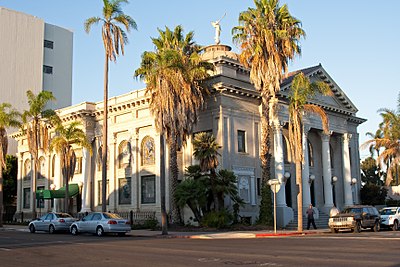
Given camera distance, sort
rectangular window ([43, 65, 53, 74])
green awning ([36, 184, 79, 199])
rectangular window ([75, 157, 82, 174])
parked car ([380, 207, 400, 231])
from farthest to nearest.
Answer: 1. rectangular window ([43, 65, 53, 74])
2. rectangular window ([75, 157, 82, 174])
3. green awning ([36, 184, 79, 199])
4. parked car ([380, 207, 400, 231])

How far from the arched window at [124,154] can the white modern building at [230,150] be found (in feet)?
0.17

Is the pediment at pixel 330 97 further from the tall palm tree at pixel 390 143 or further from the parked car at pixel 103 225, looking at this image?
the parked car at pixel 103 225

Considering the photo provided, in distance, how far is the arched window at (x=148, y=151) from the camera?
3938 centimetres

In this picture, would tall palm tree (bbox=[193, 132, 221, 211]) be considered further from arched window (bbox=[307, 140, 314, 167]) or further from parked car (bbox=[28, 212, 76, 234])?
arched window (bbox=[307, 140, 314, 167])

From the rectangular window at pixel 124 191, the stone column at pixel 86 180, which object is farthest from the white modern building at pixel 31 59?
the rectangular window at pixel 124 191

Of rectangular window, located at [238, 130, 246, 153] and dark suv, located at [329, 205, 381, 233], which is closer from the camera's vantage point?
dark suv, located at [329, 205, 381, 233]

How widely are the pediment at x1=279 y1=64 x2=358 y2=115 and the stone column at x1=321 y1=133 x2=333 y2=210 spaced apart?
2939mm

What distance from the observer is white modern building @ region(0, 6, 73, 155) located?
67250mm

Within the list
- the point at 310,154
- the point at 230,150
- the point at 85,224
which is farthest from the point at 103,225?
the point at 310,154

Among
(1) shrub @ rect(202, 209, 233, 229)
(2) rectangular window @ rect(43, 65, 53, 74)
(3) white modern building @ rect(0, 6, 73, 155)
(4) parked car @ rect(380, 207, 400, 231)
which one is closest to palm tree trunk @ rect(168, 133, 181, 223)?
(1) shrub @ rect(202, 209, 233, 229)

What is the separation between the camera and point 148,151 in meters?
39.8

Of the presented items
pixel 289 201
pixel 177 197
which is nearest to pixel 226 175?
pixel 177 197

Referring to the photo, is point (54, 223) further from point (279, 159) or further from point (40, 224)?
point (279, 159)

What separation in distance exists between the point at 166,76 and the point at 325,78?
1738 centimetres
